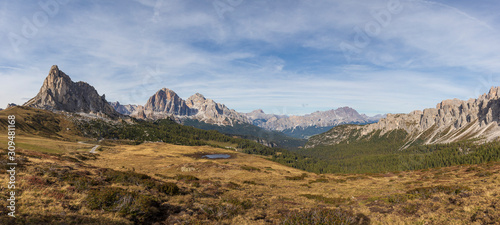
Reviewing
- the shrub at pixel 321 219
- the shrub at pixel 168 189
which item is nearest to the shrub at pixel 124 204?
the shrub at pixel 168 189

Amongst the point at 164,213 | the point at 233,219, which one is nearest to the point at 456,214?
the point at 233,219

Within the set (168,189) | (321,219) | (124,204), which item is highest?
(124,204)

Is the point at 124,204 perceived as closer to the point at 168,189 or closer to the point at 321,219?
the point at 168,189

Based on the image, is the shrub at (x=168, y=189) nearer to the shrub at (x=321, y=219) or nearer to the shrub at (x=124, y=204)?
the shrub at (x=124, y=204)

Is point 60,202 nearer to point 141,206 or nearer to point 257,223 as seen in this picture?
point 141,206

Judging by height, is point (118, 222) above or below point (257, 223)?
above

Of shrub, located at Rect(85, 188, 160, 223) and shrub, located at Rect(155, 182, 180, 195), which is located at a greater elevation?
shrub, located at Rect(85, 188, 160, 223)

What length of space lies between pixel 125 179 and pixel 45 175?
28.4ft

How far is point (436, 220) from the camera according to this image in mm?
17016

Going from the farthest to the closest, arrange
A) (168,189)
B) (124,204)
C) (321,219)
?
(168,189) < (124,204) < (321,219)

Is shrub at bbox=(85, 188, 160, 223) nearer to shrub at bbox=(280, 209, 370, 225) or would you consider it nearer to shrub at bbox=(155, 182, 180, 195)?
shrub at bbox=(155, 182, 180, 195)

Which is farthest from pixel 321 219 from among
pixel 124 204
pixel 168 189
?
pixel 168 189

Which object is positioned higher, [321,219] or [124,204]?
[124,204]

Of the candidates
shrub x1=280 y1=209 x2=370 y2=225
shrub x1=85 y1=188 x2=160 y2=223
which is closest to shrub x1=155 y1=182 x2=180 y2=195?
shrub x1=85 y1=188 x2=160 y2=223
